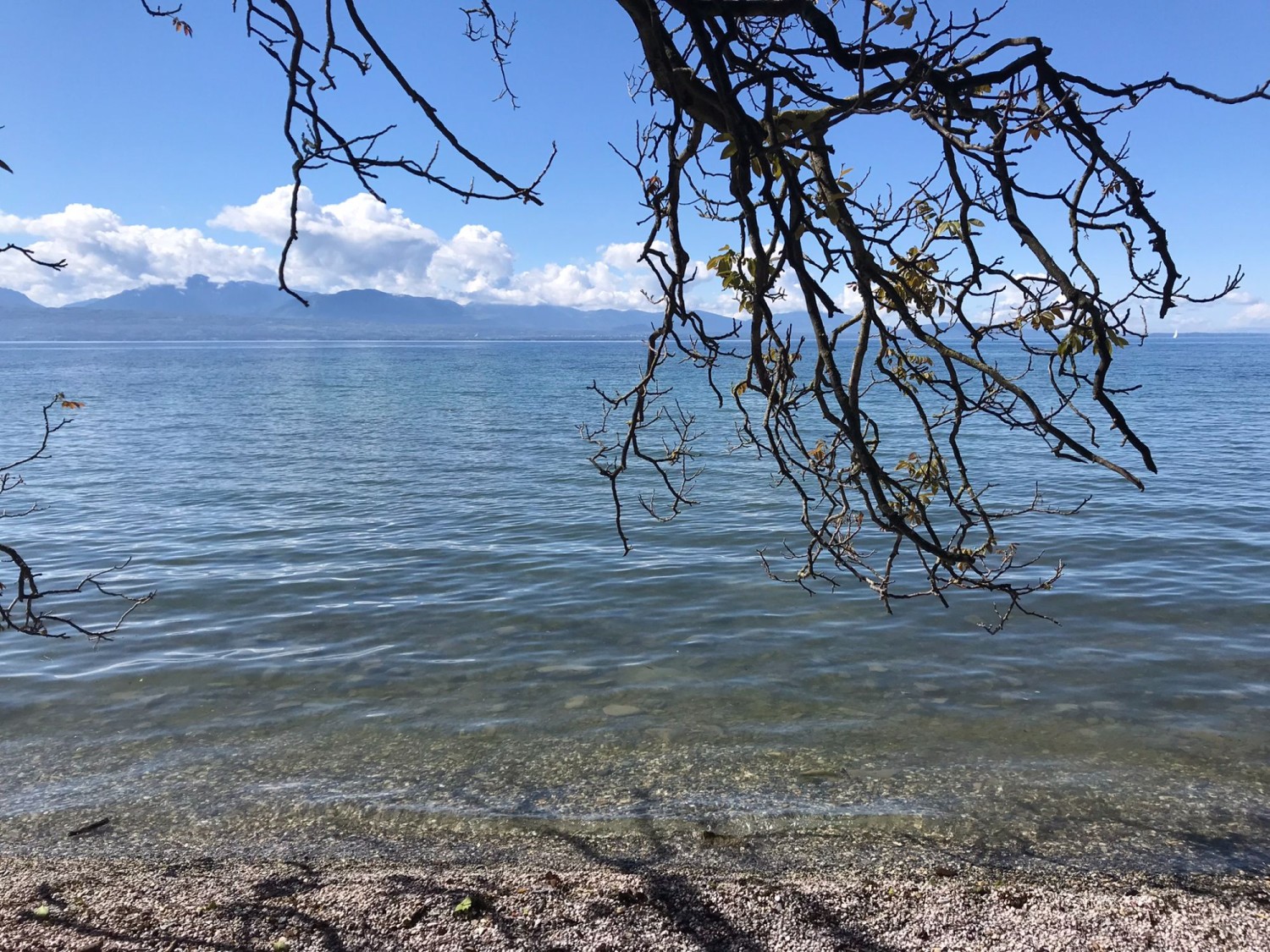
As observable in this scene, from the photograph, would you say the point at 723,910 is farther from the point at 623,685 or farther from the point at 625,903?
the point at 623,685

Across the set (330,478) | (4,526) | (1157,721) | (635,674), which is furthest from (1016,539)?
(4,526)

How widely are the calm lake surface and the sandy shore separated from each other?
59 cm

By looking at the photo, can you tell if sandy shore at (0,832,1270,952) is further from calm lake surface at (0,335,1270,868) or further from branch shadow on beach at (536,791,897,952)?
calm lake surface at (0,335,1270,868)

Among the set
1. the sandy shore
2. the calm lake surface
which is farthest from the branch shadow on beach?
the calm lake surface

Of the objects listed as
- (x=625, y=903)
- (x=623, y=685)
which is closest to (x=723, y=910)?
(x=625, y=903)

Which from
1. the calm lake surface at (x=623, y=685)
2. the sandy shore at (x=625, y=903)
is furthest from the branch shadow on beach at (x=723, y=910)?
the calm lake surface at (x=623, y=685)

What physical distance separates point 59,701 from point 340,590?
4.52m

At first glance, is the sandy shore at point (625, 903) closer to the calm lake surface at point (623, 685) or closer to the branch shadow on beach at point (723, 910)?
the branch shadow on beach at point (723, 910)

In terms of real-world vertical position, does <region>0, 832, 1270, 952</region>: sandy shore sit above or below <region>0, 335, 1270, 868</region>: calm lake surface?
above

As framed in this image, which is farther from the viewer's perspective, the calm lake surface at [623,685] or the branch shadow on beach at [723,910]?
the calm lake surface at [623,685]

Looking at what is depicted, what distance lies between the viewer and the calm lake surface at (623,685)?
7.18 meters

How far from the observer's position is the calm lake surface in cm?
718

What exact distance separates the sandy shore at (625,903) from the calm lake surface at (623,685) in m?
0.59

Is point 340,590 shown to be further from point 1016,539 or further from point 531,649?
point 1016,539
